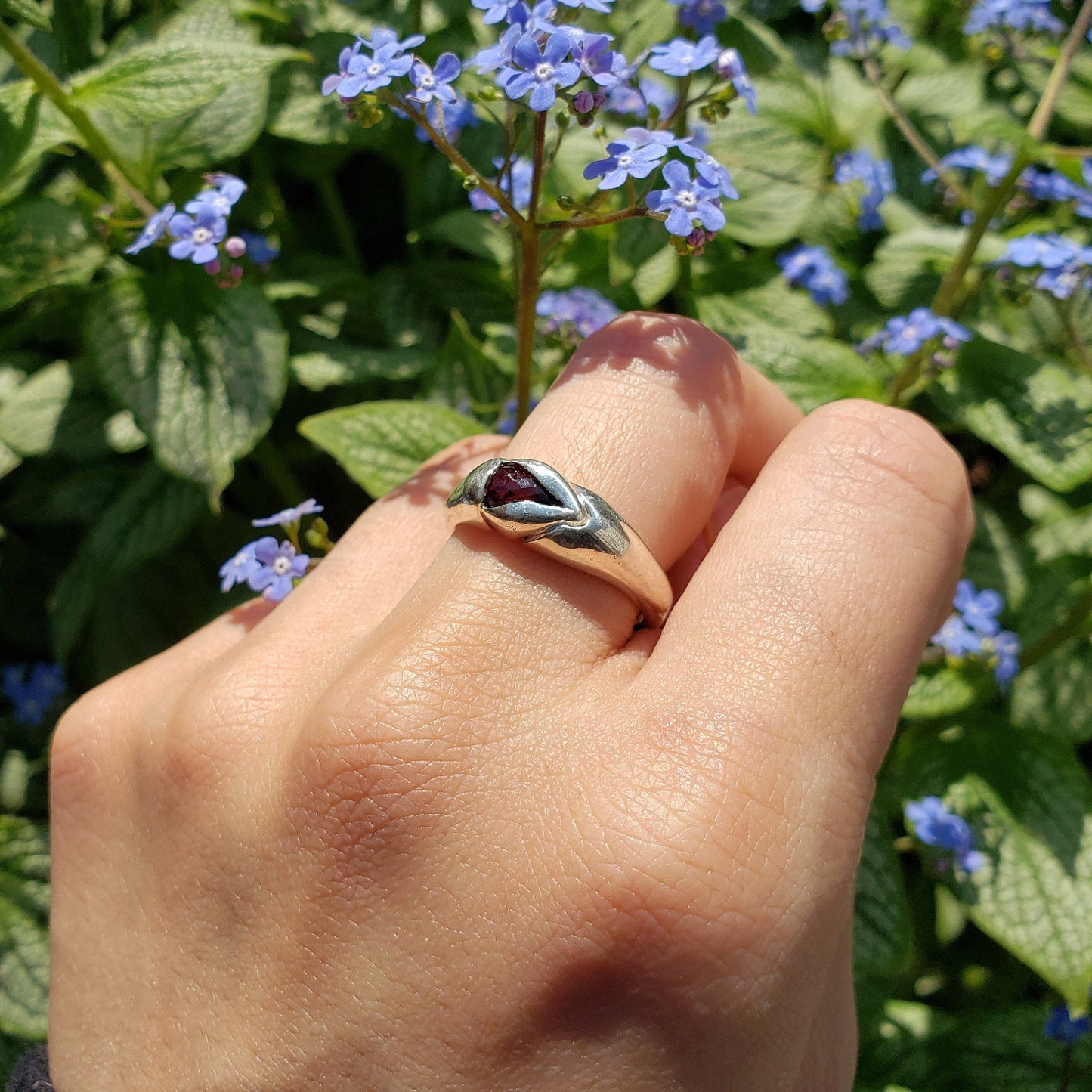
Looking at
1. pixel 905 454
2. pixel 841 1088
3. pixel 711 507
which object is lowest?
pixel 841 1088

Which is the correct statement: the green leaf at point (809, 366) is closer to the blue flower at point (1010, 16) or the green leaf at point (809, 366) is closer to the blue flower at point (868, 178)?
the blue flower at point (868, 178)

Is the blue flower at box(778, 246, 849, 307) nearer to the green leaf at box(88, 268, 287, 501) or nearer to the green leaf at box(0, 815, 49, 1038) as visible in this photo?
the green leaf at box(88, 268, 287, 501)

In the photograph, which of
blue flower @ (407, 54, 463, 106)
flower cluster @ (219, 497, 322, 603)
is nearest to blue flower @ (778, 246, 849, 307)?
blue flower @ (407, 54, 463, 106)

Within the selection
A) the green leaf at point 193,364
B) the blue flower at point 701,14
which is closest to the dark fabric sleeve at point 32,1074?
the green leaf at point 193,364

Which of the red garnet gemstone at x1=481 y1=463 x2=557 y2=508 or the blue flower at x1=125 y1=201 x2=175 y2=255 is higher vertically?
the blue flower at x1=125 y1=201 x2=175 y2=255

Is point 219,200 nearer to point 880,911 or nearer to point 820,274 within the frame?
point 820,274

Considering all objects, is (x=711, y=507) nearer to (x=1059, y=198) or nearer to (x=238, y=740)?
(x=238, y=740)

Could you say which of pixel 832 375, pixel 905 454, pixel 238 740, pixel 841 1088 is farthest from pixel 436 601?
pixel 832 375
